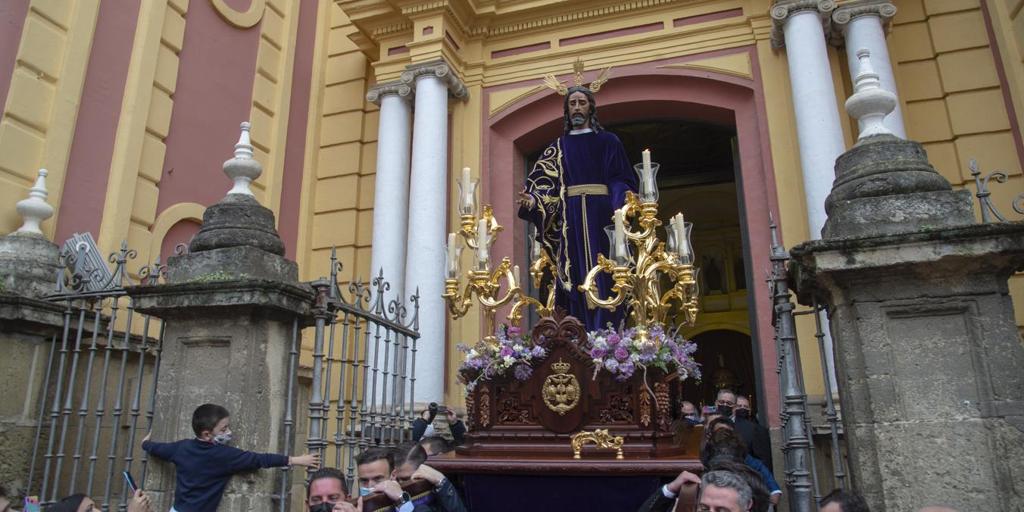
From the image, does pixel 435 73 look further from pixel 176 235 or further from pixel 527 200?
pixel 527 200

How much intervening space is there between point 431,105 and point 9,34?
4.21 m

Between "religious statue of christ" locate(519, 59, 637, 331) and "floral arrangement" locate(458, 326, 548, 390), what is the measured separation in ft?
3.10

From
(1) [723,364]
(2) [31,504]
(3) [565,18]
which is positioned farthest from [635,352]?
(1) [723,364]

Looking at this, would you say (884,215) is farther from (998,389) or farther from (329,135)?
(329,135)

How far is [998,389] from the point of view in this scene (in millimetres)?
3109

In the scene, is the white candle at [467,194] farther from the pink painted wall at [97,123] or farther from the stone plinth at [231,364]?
the pink painted wall at [97,123]

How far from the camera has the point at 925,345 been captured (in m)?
3.25

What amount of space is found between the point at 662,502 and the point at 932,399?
125 cm

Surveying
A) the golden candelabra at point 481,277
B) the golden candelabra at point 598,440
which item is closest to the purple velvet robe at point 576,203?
the golden candelabra at point 481,277

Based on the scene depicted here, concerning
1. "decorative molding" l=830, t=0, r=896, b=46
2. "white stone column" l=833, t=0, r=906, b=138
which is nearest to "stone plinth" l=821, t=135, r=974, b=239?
"white stone column" l=833, t=0, r=906, b=138

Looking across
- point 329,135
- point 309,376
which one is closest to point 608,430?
point 309,376

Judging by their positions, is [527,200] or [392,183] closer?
[527,200]

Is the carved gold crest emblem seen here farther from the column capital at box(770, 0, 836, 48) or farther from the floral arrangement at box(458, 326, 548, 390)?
the column capital at box(770, 0, 836, 48)

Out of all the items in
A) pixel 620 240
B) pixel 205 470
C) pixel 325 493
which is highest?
pixel 620 240
